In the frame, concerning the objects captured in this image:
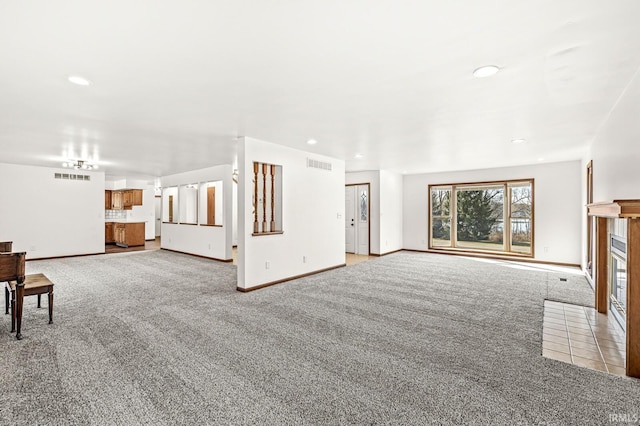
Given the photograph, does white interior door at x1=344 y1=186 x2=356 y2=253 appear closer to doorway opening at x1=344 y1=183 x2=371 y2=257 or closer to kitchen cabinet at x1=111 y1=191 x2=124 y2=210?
doorway opening at x1=344 y1=183 x2=371 y2=257

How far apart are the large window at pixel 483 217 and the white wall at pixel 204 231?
5.61m

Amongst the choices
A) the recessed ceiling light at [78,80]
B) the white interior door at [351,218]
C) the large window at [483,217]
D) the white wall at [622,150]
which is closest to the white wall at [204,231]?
the white interior door at [351,218]

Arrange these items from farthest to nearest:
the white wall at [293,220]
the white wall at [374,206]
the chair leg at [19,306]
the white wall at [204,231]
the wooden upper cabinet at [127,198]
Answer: the wooden upper cabinet at [127,198] → the white wall at [374,206] → the white wall at [204,231] → the white wall at [293,220] → the chair leg at [19,306]

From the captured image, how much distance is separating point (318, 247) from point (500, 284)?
324cm

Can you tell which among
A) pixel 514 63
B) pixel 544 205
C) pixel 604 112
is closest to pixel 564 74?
pixel 514 63

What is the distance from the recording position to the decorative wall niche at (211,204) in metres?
8.55

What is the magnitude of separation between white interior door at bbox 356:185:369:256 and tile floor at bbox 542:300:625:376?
510cm

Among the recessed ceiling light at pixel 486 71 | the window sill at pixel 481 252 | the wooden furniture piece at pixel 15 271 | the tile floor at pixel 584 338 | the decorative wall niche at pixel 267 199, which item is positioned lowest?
the tile floor at pixel 584 338

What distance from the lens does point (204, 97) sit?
3072 millimetres

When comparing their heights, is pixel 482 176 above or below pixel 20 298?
above

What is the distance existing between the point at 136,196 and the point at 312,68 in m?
11.0

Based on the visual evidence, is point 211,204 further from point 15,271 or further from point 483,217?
point 483,217

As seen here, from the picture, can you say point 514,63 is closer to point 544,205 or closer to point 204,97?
point 204,97

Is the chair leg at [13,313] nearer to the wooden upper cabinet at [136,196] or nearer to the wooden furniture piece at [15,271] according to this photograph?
the wooden furniture piece at [15,271]
